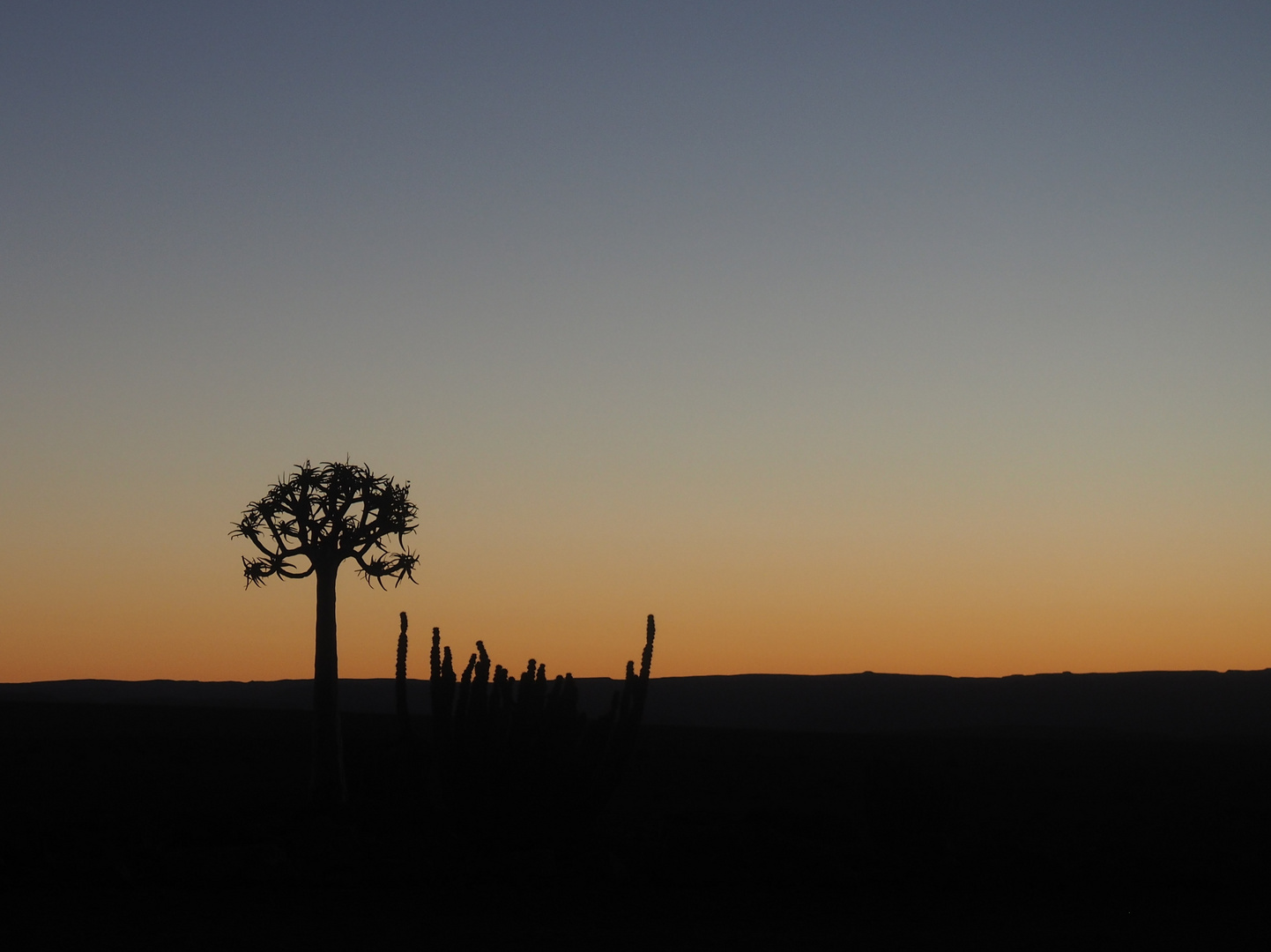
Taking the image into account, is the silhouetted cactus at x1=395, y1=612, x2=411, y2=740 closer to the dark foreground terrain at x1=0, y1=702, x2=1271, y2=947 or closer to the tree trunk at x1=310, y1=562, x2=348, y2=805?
the dark foreground terrain at x1=0, y1=702, x2=1271, y2=947

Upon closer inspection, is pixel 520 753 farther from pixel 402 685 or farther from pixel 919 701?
pixel 919 701

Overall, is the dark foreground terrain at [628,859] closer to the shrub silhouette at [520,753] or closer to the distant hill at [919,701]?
the shrub silhouette at [520,753]

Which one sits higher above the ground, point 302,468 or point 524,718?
point 302,468

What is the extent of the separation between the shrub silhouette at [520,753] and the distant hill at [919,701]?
56.7 meters

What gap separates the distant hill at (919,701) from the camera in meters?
82.2

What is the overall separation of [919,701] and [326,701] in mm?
82158

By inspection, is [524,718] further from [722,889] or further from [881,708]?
[881,708]

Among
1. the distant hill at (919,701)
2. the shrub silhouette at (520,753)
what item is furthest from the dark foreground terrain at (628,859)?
the distant hill at (919,701)

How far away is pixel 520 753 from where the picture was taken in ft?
61.1

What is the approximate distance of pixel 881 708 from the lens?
95.0 m

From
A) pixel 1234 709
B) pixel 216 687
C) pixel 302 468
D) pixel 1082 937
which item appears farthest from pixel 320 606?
pixel 216 687

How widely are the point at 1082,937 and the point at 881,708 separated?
8445 cm

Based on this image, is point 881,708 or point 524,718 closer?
point 524,718

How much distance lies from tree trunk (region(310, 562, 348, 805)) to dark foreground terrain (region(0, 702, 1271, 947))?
53 centimetres
